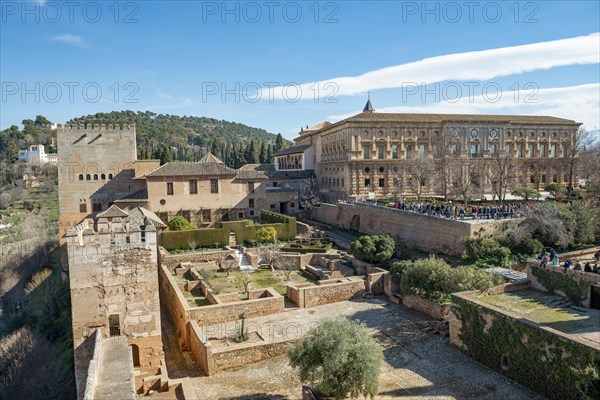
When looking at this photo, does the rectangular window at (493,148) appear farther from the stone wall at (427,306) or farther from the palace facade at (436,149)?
the stone wall at (427,306)

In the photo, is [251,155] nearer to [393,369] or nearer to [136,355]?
[136,355]

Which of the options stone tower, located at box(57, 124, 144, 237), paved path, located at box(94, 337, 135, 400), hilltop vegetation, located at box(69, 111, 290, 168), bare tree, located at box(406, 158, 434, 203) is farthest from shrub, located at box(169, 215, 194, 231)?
paved path, located at box(94, 337, 135, 400)

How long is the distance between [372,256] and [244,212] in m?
14.9

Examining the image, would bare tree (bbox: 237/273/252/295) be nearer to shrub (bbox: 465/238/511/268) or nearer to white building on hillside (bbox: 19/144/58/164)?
shrub (bbox: 465/238/511/268)

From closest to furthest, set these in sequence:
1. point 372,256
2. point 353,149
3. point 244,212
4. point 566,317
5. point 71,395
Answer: point 566,317
point 71,395
point 372,256
point 244,212
point 353,149

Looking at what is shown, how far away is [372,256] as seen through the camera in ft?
71.7

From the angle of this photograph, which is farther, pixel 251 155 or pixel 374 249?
pixel 251 155

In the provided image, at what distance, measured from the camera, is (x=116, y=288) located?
36.2ft

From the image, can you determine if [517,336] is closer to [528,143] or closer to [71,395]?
[71,395]

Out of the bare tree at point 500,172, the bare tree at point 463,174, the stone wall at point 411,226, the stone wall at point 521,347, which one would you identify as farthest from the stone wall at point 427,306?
the bare tree at point 463,174

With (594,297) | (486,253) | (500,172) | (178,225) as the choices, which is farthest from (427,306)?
(500,172)

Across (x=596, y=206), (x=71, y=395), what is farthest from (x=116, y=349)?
(x=596, y=206)

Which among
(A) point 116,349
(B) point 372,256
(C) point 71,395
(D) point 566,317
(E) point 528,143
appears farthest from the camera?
(E) point 528,143

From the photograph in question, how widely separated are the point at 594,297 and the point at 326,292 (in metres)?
9.55
